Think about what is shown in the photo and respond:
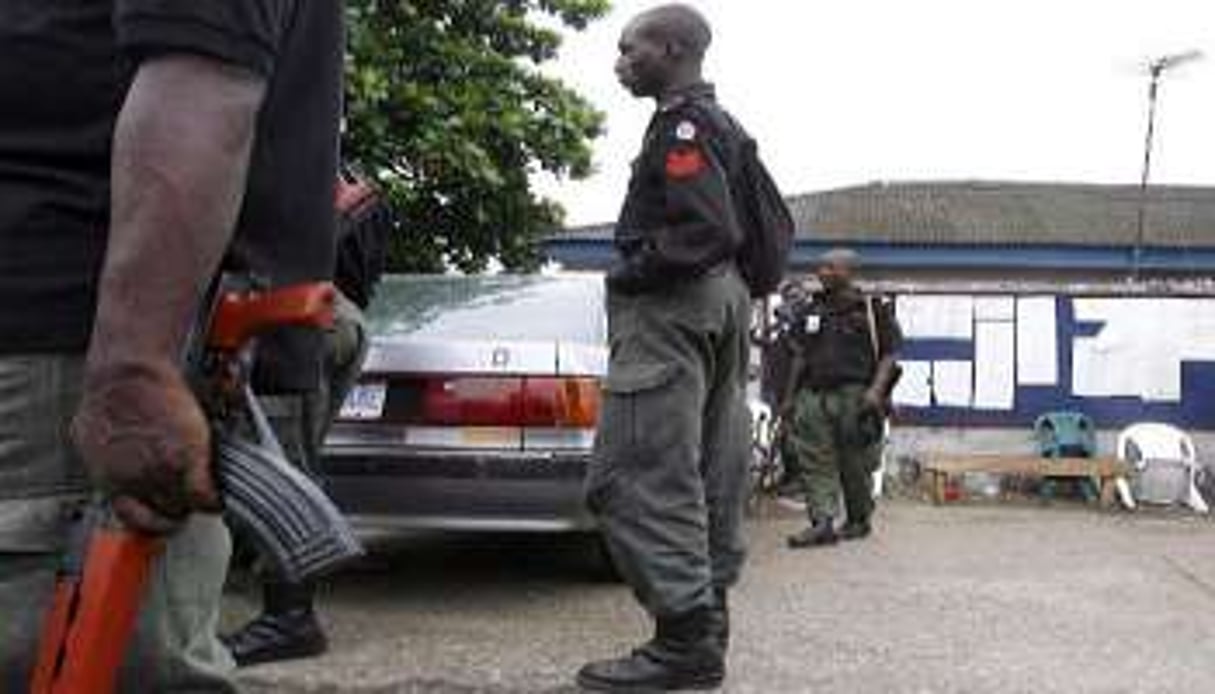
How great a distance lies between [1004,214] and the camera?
45469mm

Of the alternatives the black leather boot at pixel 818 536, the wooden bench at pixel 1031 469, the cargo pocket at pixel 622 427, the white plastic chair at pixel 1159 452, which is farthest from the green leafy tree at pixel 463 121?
the white plastic chair at pixel 1159 452

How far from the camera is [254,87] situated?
7.53ft

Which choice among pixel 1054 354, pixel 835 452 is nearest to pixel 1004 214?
pixel 1054 354

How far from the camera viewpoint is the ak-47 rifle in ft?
7.48

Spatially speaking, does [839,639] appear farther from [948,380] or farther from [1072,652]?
[948,380]

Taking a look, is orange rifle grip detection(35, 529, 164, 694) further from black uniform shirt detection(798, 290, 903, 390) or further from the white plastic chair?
the white plastic chair

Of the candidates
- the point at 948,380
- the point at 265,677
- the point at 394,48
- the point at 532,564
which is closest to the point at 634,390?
the point at 265,677

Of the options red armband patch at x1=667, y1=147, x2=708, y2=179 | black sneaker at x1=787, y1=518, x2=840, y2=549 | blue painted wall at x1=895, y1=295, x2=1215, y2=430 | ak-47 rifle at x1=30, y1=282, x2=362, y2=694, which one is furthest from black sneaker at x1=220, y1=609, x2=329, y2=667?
blue painted wall at x1=895, y1=295, x2=1215, y2=430

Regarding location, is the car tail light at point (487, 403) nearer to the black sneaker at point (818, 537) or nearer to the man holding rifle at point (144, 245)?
the black sneaker at point (818, 537)

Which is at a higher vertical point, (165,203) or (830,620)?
(165,203)

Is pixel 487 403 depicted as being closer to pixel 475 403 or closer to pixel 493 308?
pixel 475 403

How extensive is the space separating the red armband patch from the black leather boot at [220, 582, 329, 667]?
66.6 inches

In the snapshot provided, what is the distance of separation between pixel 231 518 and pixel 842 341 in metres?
8.72

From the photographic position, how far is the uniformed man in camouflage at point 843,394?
1073cm
